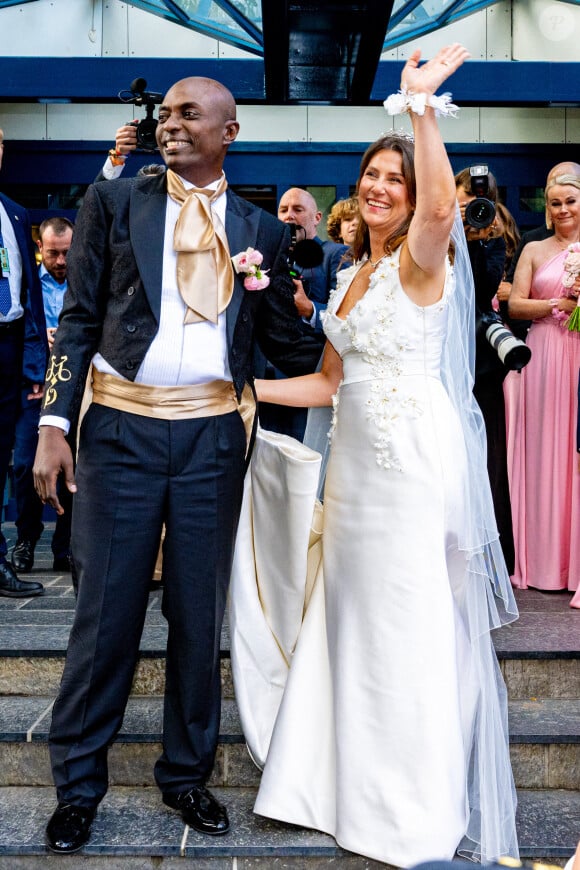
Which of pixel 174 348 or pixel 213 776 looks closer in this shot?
pixel 174 348

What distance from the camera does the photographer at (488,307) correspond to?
406 centimetres

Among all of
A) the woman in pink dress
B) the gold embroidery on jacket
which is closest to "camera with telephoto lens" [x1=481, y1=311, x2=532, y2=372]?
the woman in pink dress

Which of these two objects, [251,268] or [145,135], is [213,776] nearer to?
[251,268]

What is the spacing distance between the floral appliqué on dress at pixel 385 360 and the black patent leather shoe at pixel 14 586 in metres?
2.45

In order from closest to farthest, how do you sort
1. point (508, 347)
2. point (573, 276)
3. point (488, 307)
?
point (508, 347), point (488, 307), point (573, 276)

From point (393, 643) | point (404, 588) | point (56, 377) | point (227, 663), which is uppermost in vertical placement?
point (56, 377)

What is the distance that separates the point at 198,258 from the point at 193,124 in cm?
37

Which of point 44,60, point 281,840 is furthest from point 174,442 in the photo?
point 44,60

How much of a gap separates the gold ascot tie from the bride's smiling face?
0.56 m

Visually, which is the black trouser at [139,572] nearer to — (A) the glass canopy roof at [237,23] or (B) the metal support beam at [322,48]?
(B) the metal support beam at [322,48]

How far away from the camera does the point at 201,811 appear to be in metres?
2.83

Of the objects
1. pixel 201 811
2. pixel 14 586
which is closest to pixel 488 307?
pixel 201 811

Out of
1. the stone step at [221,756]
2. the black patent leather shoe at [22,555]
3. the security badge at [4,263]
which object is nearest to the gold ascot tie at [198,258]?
the stone step at [221,756]

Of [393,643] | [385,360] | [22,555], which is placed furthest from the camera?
[22,555]
